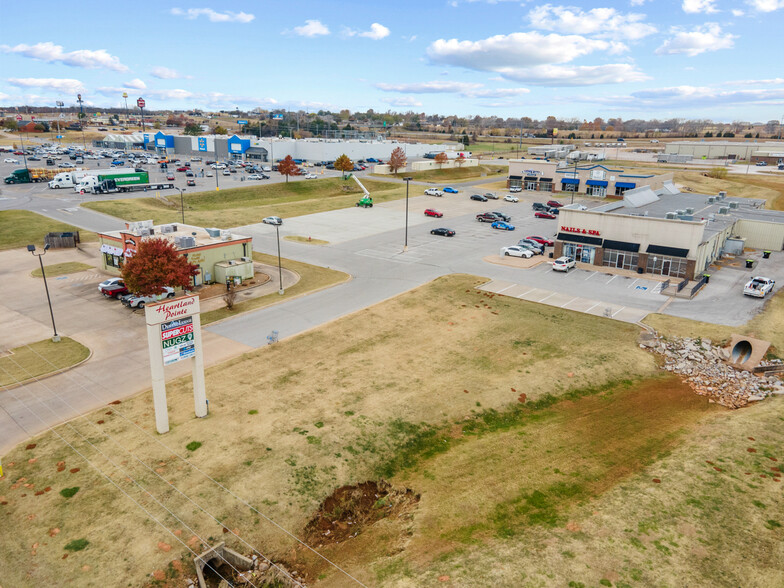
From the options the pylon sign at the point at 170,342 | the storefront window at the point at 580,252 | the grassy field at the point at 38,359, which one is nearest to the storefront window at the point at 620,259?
the storefront window at the point at 580,252

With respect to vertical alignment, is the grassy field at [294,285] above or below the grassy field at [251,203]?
below

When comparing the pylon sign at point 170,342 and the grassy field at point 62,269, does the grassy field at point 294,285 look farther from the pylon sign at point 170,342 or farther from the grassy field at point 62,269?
the grassy field at point 62,269

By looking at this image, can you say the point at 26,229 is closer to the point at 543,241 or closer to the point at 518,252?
the point at 518,252

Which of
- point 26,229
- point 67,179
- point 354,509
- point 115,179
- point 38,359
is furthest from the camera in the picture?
point 67,179

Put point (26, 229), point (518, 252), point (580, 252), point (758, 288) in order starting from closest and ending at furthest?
point (758, 288)
point (580, 252)
point (518, 252)
point (26, 229)

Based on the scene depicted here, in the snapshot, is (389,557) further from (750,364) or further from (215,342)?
(750,364)

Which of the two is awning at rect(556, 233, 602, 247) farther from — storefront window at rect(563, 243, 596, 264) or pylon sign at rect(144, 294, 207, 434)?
pylon sign at rect(144, 294, 207, 434)

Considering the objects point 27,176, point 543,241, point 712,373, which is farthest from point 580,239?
point 27,176
